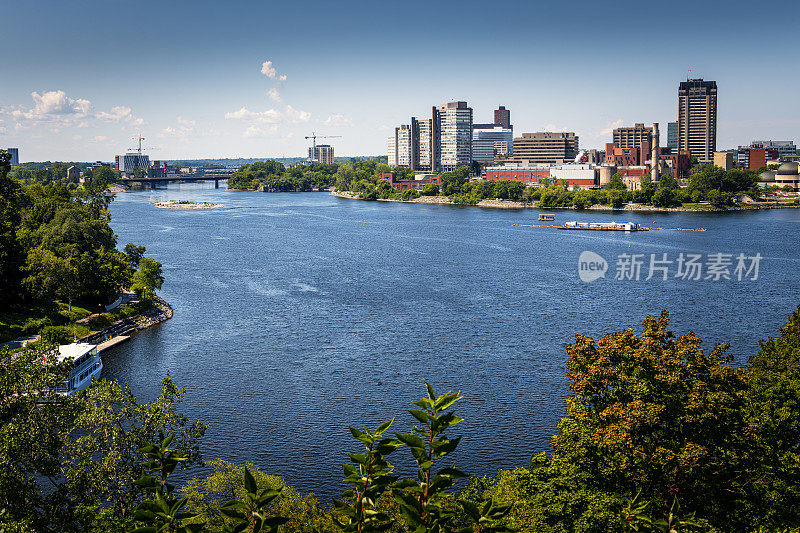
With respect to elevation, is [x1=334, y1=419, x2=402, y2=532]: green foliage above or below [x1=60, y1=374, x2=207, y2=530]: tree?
above

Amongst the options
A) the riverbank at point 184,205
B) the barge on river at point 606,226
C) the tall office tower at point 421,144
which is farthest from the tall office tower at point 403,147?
the barge on river at point 606,226

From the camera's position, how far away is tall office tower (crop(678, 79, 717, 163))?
16738cm

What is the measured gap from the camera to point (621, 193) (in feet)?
333

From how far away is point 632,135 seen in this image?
6594 inches

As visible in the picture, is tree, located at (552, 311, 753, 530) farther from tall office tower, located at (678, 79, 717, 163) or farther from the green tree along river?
tall office tower, located at (678, 79, 717, 163)

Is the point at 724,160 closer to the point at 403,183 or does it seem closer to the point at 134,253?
the point at 403,183

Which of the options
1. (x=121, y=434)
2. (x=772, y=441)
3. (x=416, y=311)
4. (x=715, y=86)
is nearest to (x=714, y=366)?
(x=772, y=441)

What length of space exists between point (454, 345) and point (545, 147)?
14190 centimetres

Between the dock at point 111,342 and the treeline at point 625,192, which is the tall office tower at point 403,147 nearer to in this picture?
the treeline at point 625,192

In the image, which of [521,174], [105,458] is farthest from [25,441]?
[521,174]

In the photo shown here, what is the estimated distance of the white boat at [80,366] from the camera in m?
23.9

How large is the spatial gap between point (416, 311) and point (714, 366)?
24361 mm

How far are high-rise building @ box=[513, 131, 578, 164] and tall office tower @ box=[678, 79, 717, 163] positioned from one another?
1081 inches

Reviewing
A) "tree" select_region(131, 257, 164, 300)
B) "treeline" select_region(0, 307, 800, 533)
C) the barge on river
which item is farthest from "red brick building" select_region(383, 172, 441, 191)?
"treeline" select_region(0, 307, 800, 533)
